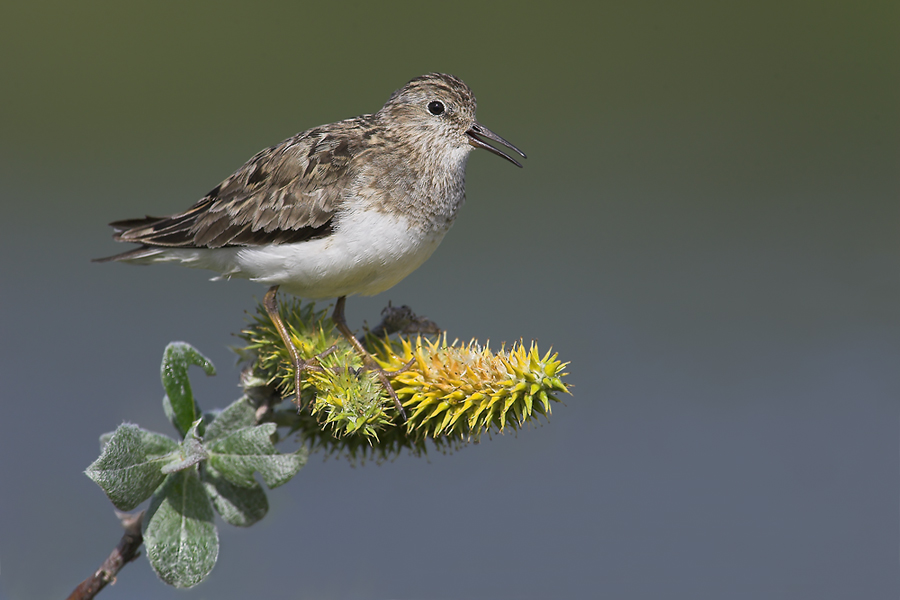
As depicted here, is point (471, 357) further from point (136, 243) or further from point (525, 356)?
point (136, 243)

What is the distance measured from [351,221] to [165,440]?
575 millimetres

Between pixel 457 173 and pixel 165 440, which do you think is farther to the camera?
pixel 457 173

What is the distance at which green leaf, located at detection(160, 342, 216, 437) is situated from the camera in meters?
1.25

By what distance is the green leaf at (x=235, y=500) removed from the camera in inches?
51.5

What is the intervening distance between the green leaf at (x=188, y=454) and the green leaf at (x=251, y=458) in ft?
0.11

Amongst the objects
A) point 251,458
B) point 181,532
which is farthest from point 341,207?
point 181,532

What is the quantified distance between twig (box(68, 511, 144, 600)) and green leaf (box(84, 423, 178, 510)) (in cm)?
8

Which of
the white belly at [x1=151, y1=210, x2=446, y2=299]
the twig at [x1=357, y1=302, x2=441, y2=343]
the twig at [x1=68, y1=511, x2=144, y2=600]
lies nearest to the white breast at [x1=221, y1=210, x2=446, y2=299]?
the white belly at [x1=151, y1=210, x2=446, y2=299]

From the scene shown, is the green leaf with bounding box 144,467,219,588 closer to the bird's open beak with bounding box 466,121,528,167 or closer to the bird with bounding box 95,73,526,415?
the bird with bounding box 95,73,526,415

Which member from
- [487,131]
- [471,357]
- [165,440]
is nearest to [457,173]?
[487,131]

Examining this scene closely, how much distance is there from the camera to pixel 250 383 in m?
1.36

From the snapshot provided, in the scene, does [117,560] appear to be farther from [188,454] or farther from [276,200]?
[276,200]

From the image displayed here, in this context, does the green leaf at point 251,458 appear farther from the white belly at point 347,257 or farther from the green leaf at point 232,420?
the white belly at point 347,257

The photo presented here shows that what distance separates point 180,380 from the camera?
127 centimetres
